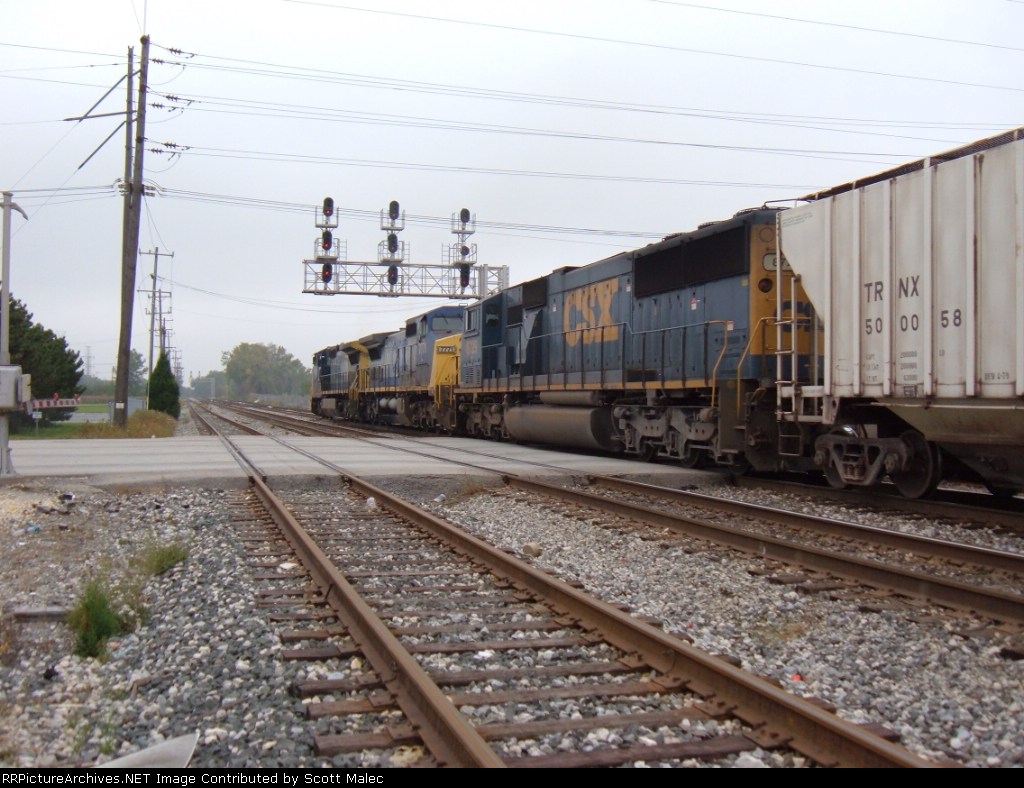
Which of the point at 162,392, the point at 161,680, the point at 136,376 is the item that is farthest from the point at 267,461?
the point at 136,376

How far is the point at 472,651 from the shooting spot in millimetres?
4660

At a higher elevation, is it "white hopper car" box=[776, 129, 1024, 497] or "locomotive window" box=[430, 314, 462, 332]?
"locomotive window" box=[430, 314, 462, 332]

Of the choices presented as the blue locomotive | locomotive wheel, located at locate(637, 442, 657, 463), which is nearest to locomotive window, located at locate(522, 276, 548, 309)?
the blue locomotive

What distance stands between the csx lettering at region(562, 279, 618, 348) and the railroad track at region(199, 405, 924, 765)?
9705 millimetres

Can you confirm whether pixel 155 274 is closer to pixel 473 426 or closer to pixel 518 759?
pixel 473 426

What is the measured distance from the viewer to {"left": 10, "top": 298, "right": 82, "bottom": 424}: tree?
3089 centimetres

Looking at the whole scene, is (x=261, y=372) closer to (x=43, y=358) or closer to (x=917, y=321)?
(x=43, y=358)

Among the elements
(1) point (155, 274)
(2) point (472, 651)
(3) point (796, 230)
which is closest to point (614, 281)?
(3) point (796, 230)

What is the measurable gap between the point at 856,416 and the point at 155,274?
60.0m

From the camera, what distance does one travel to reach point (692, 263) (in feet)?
43.1

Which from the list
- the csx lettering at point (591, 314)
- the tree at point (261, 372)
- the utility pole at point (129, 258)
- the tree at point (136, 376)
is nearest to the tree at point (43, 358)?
the utility pole at point (129, 258)

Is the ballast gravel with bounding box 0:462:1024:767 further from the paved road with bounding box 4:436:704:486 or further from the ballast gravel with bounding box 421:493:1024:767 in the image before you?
the paved road with bounding box 4:436:704:486

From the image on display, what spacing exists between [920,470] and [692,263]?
495 centimetres

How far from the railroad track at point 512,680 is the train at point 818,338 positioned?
4.67 metres
